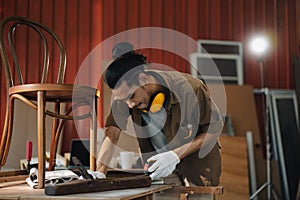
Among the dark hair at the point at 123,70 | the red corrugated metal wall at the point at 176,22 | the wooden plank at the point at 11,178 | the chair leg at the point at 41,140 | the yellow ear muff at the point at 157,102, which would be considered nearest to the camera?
the chair leg at the point at 41,140

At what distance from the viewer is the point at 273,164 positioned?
450 centimetres

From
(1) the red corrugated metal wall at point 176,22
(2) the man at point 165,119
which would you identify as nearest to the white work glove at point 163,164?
(2) the man at point 165,119

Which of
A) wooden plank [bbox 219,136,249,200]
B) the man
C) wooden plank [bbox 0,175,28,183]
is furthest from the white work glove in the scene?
wooden plank [bbox 219,136,249,200]

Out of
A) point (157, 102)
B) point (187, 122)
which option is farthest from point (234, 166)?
point (157, 102)

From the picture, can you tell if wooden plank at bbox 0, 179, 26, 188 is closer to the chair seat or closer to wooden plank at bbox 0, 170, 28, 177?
wooden plank at bbox 0, 170, 28, 177

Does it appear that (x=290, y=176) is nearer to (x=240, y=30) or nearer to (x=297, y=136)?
(x=297, y=136)

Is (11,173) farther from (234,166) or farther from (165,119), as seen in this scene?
(234,166)

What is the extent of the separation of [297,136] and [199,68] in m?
1.17

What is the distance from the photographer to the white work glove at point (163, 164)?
2072 millimetres

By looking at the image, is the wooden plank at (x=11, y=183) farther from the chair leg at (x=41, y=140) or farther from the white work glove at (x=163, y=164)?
the white work glove at (x=163, y=164)

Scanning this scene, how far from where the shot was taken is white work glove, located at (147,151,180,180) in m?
2.07

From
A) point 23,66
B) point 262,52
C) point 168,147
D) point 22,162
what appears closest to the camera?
point 168,147

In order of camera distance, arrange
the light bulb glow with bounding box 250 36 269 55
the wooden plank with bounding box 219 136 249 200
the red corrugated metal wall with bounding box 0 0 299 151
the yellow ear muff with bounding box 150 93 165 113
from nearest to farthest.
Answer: the yellow ear muff with bounding box 150 93 165 113 < the wooden plank with bounding box 219 136 249 200 < the red corrugated metal wall with bounding box 0 0 299 151 < the light bulb glow with bounding box 250 36 269 55

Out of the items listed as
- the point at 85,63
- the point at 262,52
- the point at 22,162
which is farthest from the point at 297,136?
the point at 22,162
